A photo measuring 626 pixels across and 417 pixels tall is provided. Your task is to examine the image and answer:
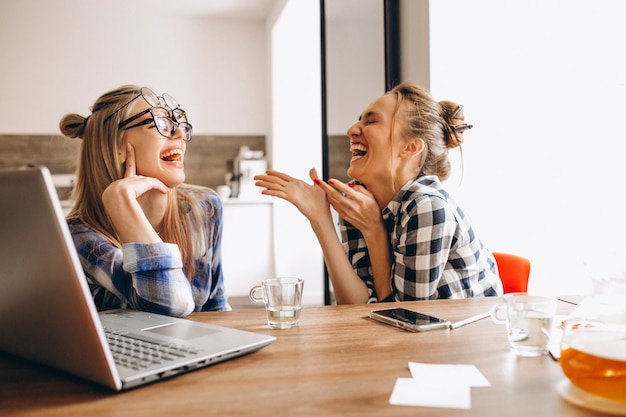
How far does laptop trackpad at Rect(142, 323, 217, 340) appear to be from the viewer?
880 mm

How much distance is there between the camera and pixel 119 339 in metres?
0.85

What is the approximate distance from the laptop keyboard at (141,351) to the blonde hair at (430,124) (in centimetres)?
117

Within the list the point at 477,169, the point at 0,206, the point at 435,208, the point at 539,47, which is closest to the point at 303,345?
the point at 0,206

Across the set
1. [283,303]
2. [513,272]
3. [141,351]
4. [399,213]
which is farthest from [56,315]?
[513,272]

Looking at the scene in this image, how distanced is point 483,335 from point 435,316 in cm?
15

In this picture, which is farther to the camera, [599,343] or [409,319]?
[409,319]

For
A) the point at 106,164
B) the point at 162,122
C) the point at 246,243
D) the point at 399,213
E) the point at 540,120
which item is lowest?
the point at 246,243

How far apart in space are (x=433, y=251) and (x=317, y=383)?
0.81 m

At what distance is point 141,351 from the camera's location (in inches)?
30.8

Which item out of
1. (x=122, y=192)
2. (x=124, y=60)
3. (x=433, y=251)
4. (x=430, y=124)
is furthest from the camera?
(x=124, y=60)

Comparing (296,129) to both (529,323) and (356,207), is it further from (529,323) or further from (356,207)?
(529,323)

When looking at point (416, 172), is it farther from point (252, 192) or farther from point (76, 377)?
point (252, 192)

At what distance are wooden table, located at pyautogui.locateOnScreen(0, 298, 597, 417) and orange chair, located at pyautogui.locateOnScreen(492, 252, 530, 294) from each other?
62 centimetres

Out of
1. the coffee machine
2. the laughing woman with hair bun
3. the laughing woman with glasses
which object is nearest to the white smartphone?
the laughing woman with hair bun
